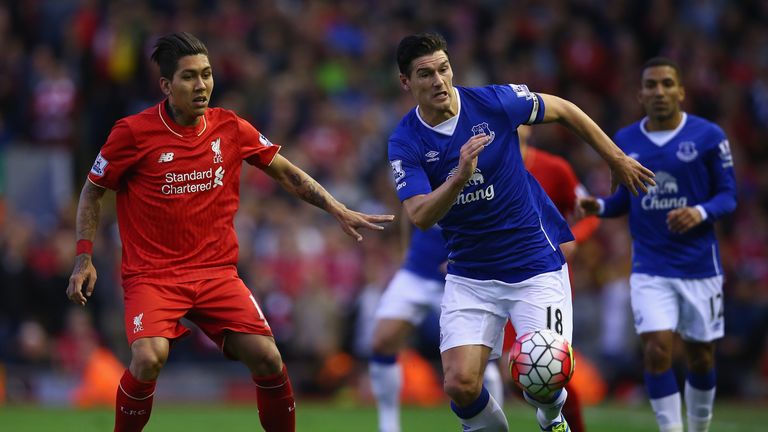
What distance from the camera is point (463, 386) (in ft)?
24.8

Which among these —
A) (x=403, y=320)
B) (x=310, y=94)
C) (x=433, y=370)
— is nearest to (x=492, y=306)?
(x=403, y=320)

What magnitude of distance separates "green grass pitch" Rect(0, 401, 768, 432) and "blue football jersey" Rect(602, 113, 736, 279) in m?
3.08

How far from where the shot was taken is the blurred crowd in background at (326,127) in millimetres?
15992

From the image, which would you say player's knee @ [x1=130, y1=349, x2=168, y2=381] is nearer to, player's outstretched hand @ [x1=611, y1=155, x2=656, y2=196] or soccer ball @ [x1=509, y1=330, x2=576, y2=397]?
soccer ball @ [x1=509, y1=330, x2=576, y2=397]

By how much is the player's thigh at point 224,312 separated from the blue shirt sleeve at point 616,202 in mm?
2920

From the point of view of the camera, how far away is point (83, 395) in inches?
619

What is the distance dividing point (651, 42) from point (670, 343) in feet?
40.7

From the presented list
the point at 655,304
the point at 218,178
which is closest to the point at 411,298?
the point at 655,304

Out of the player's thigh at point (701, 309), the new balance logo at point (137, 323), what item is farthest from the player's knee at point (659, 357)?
the new balance logo at point (137, 323)

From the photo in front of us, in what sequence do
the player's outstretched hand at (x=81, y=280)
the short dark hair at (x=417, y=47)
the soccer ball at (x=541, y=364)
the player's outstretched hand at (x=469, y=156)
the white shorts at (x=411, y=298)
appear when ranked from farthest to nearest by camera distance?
the white shorts at (x=411, y=298)
the player's outstretched hand at (x=81, y=280)
the short dark hair at (x=417, y=47)
the soccer ball at (x=541, y=364)
the player's outstretched hand at (x=469, y=156)

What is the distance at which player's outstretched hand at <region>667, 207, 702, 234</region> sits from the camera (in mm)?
8891

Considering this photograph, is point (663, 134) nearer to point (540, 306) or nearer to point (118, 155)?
point (540, 306)

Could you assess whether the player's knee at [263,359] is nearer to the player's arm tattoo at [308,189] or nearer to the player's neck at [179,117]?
the player's arm tattoo at [308,189]

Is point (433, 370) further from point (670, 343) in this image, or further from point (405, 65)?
point (405, 65)
